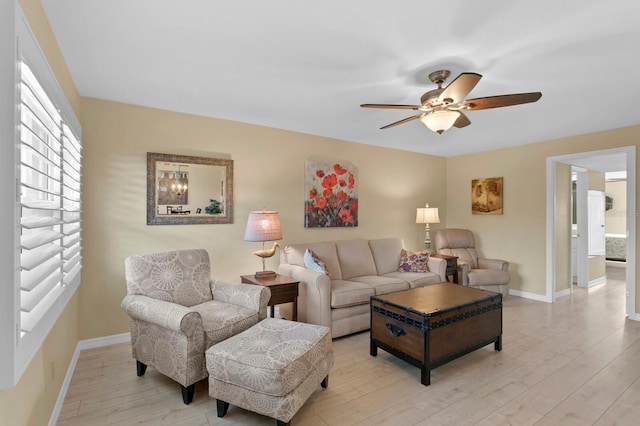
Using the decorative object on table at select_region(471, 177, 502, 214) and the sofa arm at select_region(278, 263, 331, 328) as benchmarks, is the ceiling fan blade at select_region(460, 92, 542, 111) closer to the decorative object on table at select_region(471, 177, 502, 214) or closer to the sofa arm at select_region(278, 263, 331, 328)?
the sofa arm at select_region(278, 263, 331, 328)

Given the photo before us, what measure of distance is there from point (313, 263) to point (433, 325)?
1426mm

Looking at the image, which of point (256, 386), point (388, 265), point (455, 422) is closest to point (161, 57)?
point (256, 386)

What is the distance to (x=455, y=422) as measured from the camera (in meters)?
2.01

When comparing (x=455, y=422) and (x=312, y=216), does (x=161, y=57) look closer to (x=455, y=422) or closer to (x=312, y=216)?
(x=312, y=216)

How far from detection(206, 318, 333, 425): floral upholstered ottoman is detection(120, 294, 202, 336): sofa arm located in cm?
23

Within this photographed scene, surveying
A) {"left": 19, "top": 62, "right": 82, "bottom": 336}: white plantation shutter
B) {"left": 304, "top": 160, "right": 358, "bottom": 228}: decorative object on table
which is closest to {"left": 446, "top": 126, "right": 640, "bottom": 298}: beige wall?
{"left": 304, "top": 160, "right": 358, "bottom": 228}: decorative object on table

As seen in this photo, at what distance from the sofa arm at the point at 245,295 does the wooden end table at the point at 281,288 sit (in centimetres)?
38

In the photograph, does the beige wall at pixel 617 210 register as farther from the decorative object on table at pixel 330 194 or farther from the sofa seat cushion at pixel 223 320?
the sofa seat cushion at pixel 223 320

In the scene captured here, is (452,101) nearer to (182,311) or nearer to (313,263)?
(313,263)

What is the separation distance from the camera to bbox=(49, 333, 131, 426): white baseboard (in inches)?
80.5

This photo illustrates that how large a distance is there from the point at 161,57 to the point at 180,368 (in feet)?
7.06

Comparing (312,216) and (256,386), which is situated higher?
(312,216)

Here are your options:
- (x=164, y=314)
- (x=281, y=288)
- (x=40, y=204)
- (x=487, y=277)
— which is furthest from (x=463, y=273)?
(x=40, y=204)

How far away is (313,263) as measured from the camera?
3533mm
